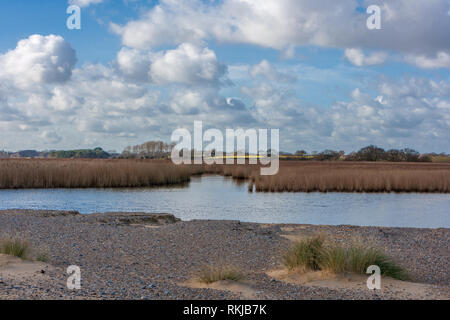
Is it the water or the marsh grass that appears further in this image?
the water

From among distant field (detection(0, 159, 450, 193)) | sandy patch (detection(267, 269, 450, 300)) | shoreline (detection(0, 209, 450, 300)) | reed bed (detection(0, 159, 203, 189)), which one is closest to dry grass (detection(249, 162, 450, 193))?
distant field (detection(0, 159, 450, 193))

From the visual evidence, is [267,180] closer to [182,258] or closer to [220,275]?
Answer: [182,258]

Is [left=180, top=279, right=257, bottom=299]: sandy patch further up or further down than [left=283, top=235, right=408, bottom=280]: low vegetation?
further down

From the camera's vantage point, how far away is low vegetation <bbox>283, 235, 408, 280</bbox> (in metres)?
6.38

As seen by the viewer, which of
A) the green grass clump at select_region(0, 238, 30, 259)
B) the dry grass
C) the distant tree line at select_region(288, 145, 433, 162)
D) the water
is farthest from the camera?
the distant tree line at select_region(288, 145, 433, 162)

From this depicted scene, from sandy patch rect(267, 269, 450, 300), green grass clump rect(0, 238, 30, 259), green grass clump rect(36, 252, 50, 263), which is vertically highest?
green grass clump rect(0, 238, 30, 259)

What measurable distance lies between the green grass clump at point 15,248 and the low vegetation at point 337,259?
13.1 ft

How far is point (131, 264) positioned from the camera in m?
Result: 6.93

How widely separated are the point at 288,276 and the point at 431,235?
236 inches

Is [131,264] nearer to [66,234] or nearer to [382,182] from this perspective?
[66,234]

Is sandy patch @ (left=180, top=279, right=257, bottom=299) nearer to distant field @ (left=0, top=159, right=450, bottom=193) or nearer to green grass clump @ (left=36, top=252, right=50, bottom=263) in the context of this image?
green grass clump @ (left=36, top=252, right=50, bottom=263)

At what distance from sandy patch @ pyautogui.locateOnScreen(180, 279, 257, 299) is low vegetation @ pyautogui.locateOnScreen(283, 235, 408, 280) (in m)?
1.22

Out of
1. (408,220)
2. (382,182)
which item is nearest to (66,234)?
(408,220)

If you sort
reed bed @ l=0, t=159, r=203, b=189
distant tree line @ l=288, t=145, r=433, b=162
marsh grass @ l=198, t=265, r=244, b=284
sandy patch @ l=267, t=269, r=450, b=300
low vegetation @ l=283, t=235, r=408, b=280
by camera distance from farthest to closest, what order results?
distant tree line @ l=288, t=145, r=433, b=162 → reed bed @ l=0, t=159, r=203, b=189 → low vegetation @ l=283, t=235, r=408, b=280 → marsh grass @ l=198, t=265, r=244, b=284 → sandy patch @ l=267, t=269, r=450, b=300
